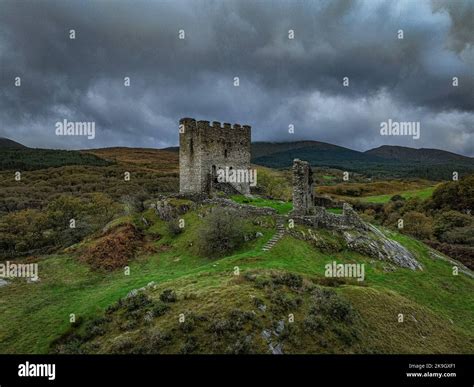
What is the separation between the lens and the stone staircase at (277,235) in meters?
24.1

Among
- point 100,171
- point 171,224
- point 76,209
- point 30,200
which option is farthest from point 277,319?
point 100,171

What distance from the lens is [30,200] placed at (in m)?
65.9

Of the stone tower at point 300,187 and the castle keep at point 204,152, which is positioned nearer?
the stone tower at point 300,187

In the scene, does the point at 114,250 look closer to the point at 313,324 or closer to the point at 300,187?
the point at 300,187

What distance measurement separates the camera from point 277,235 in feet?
84.0

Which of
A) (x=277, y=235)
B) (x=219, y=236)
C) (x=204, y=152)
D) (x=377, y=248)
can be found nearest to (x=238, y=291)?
(x=219, y=236)

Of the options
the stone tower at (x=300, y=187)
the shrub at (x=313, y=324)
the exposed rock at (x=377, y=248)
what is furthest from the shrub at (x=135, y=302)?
the exposed rock at (x=377, y=248)

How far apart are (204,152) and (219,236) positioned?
14.5 meters

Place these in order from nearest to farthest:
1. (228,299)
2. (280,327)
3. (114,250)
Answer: (280,327)
(228,299)
(114,250)

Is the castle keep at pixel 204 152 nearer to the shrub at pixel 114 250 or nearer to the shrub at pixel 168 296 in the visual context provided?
the shrub at pixel 114 250

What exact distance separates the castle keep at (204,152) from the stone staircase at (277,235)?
11828 millimetres

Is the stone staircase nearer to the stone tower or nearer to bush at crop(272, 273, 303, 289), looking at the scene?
the stone tower
